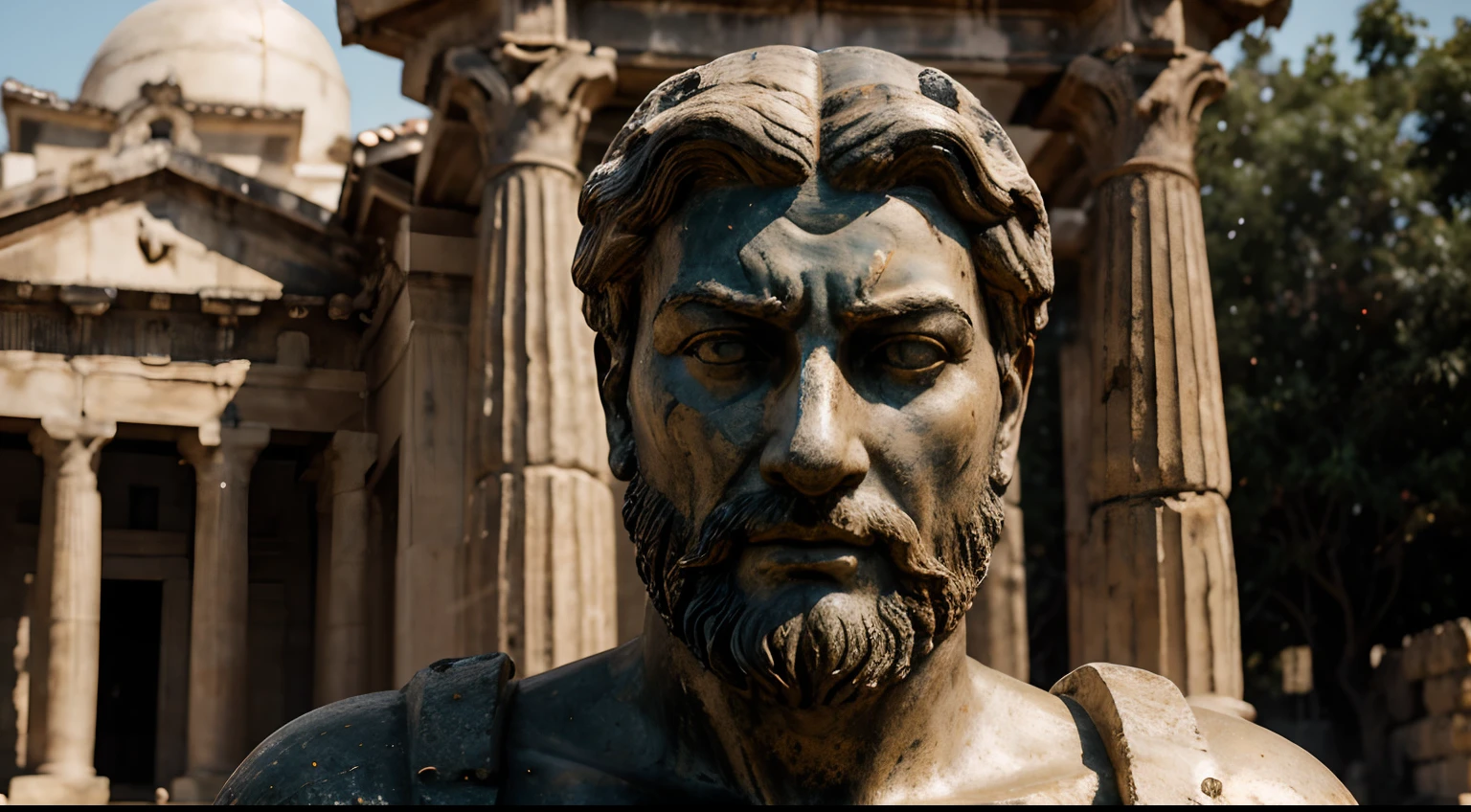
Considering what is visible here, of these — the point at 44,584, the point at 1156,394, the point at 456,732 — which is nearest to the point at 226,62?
the point at 44,584

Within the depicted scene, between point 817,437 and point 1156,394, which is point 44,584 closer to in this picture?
point 1156,394

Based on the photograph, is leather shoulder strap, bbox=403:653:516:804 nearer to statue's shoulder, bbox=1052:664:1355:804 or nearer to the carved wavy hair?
the carved wavy hair

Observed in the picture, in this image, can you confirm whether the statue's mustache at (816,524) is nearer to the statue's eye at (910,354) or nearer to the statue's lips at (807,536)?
the statue's lips at (807,536)

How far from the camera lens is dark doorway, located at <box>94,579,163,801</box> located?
24.4m

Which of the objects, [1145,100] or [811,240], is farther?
[1145,100]

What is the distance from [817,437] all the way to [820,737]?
1.36 feet

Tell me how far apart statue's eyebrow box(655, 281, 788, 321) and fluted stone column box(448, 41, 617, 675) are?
844cm

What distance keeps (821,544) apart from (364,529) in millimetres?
19199

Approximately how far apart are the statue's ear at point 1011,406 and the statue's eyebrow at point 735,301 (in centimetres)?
40

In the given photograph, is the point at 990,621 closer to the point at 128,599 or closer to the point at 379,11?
the point at 379,11

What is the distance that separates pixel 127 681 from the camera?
24.6m

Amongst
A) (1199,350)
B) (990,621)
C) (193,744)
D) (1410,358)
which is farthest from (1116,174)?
(193,744)

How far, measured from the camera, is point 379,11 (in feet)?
38.7

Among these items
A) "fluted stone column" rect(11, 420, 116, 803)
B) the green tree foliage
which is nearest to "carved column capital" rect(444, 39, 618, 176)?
"fluted stone column" rect(11, 420, 116, 803)
